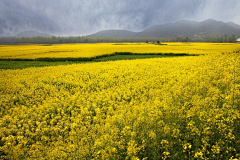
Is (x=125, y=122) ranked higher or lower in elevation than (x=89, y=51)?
lower

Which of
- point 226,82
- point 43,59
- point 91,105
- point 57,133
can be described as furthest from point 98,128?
point 43,59

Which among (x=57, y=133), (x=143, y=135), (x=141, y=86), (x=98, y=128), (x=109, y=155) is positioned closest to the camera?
(x=109, y=155)

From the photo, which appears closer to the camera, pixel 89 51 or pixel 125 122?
pixel 125 122

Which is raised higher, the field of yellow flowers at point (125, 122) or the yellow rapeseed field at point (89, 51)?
the yellow rapeseed field at point (89, 51)

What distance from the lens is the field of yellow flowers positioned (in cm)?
466

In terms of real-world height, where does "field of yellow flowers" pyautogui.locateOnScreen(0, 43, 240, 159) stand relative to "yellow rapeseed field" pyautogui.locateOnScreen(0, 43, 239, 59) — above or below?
below

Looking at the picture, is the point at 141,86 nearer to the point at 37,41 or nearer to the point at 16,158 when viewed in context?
the point at 16,158

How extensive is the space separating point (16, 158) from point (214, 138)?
6176 mm

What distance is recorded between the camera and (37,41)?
185 metres

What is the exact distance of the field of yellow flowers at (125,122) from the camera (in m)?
4.66

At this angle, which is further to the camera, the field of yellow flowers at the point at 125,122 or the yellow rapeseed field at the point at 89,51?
the yellow rapeseed field at the point at 89,51

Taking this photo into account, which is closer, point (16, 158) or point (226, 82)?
point (16, 158)

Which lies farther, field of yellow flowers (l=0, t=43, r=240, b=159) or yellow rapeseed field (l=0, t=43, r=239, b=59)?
yellow rapeseed field (l=0, t=43, r=239, b=59)

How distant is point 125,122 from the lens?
6.02 metres
